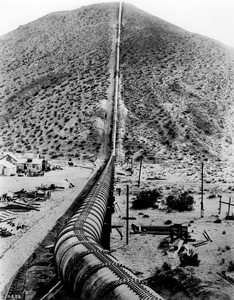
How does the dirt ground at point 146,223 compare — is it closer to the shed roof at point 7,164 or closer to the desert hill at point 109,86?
the shed roof at point 7,164

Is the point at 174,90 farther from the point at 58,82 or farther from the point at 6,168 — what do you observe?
the point at 6,168

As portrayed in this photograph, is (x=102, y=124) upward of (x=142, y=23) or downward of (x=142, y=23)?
downward

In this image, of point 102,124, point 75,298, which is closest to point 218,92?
point 102,124

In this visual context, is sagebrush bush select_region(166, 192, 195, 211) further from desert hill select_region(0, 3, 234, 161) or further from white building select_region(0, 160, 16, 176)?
desert hill select_region(0, 3, 234, 161)

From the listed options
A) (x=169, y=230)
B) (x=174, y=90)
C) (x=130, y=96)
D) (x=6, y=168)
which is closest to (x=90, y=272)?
(x=169, y=230)

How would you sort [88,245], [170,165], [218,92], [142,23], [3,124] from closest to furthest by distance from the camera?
[88,245], [170,165], [3,124], [218,92], [142,23]

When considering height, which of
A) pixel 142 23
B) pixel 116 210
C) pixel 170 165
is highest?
pixel 142 23

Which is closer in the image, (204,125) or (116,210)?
(116,210)

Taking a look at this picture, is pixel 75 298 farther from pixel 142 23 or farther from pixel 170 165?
pixel 142 23
